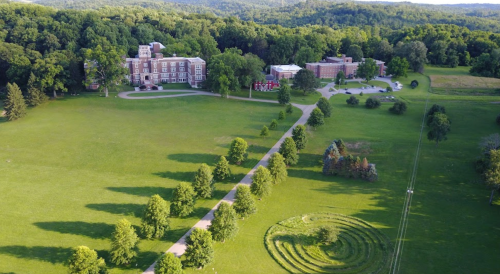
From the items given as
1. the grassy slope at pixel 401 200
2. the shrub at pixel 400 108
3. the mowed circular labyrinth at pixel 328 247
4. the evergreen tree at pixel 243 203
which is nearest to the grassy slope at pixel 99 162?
the evergreen tree at pixel 243 203

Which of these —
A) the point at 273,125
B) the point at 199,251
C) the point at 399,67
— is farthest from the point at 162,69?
the point at 199,251

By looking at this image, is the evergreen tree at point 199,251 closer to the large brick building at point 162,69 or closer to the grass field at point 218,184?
the grass field at point 218,184

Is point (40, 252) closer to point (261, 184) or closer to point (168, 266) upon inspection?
point (168, 266)

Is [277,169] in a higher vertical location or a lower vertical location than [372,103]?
lower

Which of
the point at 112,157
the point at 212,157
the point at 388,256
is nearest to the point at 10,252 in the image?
the point at 112,157

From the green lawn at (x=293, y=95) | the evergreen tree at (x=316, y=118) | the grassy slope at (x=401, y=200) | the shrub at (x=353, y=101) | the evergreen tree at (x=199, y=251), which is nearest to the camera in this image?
the evergreen tree at (x=199, y=251)

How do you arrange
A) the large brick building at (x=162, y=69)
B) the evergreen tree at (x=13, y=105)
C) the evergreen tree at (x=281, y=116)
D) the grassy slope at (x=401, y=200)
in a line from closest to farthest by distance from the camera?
the grassy slope at (x=401, y=200) → the evergreen tree at (x=13, y=105) → the evergreen tree at (x=281, y=116) → the large brick building at (x=162, y=69)
